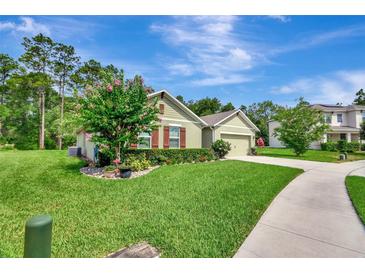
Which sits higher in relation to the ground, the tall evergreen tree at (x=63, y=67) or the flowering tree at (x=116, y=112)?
the tall evergreen tree at (x=63, y=67)

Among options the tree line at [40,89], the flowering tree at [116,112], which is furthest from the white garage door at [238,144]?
the flowering tree at [116,112]

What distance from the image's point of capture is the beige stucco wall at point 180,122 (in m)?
14.2

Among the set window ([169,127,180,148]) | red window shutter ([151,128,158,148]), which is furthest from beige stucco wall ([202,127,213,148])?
red window shutter ([151,128,158,148])

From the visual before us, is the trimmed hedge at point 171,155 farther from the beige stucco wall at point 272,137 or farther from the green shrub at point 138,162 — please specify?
the beige stucco wall at point 272,137

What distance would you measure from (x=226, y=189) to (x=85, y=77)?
2827 centimetres

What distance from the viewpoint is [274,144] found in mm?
34656

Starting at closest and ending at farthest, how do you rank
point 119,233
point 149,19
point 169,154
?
1. point 119,233
2. point 149,19
3. point 169,154

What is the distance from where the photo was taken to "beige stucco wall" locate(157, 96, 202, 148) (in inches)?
558

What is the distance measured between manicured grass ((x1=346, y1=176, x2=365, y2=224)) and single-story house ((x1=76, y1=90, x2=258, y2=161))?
8.77m

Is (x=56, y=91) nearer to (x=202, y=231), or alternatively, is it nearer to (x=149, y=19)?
(x=149, y=19)

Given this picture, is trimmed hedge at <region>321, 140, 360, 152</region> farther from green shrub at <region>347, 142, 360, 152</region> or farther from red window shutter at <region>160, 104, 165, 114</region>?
red window shutter at <region>160, 104, 165, 114</region>

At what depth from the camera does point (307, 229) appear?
154 inches

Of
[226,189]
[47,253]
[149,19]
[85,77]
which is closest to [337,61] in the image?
[226,189]

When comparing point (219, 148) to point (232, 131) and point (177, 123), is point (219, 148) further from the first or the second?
point (177, 123)
